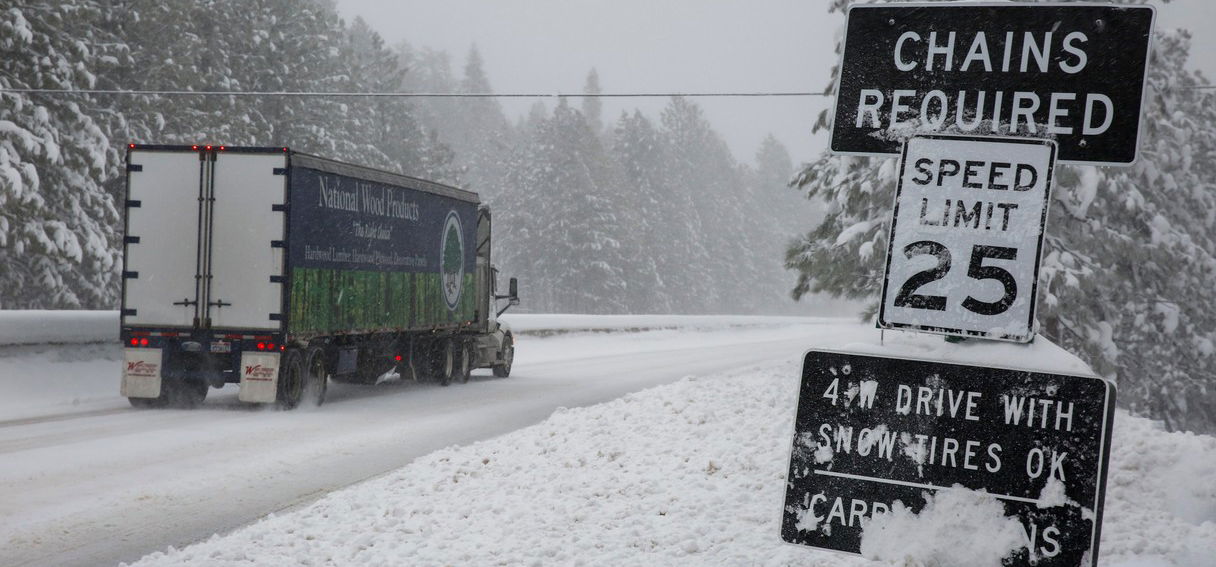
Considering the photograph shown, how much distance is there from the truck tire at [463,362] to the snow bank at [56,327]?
637 centimetres

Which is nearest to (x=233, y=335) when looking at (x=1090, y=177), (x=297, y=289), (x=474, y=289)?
(x=297, y=289)

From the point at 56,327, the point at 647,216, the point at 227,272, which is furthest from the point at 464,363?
the point at 647,216

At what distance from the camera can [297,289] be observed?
16.2 meters

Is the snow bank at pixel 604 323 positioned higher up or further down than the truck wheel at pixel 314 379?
further down

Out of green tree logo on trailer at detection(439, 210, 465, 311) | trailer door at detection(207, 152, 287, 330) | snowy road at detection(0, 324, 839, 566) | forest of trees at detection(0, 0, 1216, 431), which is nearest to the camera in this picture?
snowy road at detection(0, 324, 839, 566)

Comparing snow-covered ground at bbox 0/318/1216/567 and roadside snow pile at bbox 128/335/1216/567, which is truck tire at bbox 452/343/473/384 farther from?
roadside snow pile at bbox 128/335/1216/567

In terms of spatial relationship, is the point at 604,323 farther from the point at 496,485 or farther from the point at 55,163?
the point at 496,485

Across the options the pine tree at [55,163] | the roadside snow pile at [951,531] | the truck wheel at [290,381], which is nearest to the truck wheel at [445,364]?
the truck wheel at [290,381]

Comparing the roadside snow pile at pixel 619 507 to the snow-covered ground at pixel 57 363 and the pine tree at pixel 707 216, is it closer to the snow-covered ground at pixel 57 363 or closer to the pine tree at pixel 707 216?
the snow-covered ground at pixel 57 363

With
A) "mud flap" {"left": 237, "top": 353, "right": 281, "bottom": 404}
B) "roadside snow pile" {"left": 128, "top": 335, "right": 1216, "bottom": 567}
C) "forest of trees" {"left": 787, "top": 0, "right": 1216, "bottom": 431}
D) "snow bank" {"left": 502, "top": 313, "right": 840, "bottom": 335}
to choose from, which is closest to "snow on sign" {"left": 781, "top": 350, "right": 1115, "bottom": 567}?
"roadside snow pile" {"left": 128, "top": 335, "right": 1216, "bottom": 567}

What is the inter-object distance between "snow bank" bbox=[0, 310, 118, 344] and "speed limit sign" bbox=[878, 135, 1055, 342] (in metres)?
17.2

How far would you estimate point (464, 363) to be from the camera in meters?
23.2

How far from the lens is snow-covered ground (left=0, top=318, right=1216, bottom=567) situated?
721 centimetres

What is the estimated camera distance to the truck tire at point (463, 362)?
2284 centimetres
